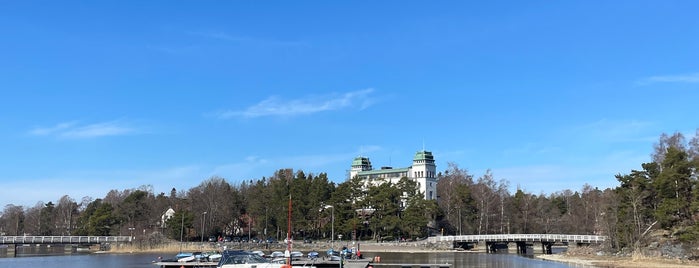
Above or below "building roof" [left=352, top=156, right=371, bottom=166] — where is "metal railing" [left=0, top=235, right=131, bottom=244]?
below

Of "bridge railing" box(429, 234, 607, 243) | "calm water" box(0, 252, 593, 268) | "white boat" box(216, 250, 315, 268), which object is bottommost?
"calm water" box(0, 252, 593, 268)

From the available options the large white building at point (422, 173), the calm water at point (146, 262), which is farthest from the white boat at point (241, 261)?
the large white building at point (422, 173)

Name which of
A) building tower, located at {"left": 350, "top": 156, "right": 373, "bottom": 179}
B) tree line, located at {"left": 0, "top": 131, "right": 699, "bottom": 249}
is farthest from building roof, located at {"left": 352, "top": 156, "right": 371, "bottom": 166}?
tree line, located at {"left": 0, "top": 131, "right": 699, "bottom": 249}

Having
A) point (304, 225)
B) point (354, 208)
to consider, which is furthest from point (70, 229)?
point (354, 208)

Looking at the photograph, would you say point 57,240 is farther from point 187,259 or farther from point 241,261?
point 241,261

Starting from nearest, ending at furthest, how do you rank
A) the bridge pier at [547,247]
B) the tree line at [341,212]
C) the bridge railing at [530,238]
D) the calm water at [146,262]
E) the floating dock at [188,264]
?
the floating dock at [188,264] < the calm water at [146,262] < the bridge railing at [530,238] < the bridge pier at [547,247] < the tree line at [341,212]

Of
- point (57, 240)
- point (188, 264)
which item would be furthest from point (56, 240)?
point (188, 264)

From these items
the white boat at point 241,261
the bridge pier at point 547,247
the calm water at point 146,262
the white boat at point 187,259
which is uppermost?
Result: the white boat at point 241,261

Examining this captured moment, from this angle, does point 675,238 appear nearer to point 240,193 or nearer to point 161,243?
point 161,243

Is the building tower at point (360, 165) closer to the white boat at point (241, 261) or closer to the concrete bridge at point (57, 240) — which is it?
the concrete bridge at point (57, 240)

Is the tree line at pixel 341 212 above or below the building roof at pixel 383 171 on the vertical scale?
below

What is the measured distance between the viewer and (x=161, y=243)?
108938 millimetres

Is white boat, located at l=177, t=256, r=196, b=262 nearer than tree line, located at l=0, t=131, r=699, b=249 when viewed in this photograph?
Yes

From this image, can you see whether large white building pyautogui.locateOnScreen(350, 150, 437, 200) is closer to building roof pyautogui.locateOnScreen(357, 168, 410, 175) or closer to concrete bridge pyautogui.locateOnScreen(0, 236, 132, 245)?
building roof pyautogui.locateOnScreen(357, 168, 410, 175)
